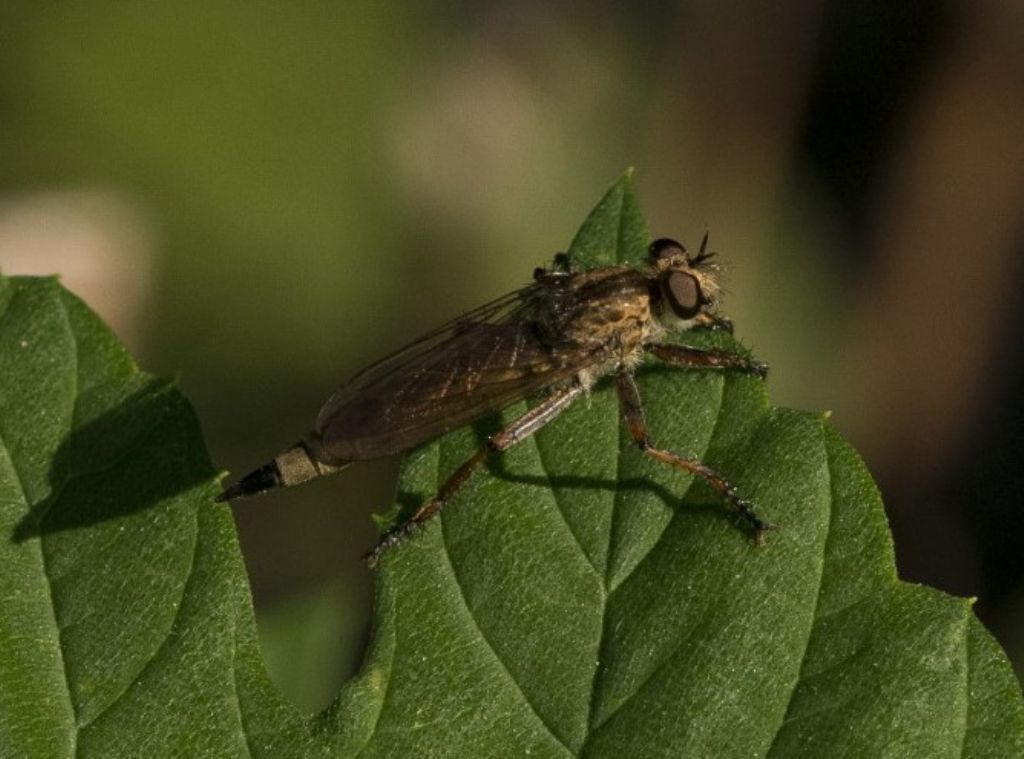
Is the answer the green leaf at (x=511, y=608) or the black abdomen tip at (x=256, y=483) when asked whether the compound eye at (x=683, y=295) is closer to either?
the green leaf at (x=511, y=608)

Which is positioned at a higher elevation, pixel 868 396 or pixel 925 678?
pixel 925 678

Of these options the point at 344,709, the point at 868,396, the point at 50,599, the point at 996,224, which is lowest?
the point at 868,396

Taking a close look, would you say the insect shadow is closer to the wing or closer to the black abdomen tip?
the black abdomen tip

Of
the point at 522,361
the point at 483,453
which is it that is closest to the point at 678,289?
the point at 522,361

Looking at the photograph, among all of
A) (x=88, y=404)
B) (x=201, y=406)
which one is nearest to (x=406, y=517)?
(x=88, y=404)

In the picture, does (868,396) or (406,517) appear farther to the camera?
(868,396)

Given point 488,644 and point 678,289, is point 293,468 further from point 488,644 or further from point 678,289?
point 678,289

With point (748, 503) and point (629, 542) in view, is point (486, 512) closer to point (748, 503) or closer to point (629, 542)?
point (629, 542)

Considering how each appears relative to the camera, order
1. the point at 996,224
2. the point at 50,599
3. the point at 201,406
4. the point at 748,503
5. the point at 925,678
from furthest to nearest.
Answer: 1. the point at 996,224
2. the point at 201,406
3. the point at 50,599
4. the point at 748,503
5. the point at 925,678
